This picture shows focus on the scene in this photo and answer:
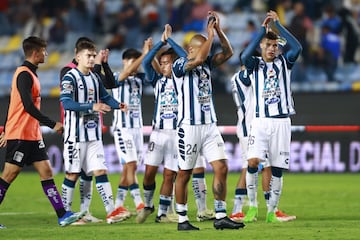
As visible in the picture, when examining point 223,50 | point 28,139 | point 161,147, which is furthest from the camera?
point 161,147

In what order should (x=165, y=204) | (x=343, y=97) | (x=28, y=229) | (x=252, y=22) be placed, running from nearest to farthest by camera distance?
(x=28, y=229), (x=165, y=204), (x=343, y=97), (x=252, y=22)

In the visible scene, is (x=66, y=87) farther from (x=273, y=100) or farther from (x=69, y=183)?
(x=273, y=100)

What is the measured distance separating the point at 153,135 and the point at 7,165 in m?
2.12

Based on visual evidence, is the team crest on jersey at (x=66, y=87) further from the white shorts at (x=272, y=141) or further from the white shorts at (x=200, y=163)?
the white shorts at (x=272, y=141)

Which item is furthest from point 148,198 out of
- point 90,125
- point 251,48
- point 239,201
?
point 251,48

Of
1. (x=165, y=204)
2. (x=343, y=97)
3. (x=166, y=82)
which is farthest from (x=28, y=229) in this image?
(x=343, y=97)

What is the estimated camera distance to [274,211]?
12.4m

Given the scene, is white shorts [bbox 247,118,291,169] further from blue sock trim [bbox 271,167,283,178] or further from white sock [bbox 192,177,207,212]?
white sock [bbox 192,177,207,212]

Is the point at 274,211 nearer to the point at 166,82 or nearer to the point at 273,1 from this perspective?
the point at 166,82

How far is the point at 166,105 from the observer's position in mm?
13141

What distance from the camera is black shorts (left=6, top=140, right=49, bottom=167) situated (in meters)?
12.0

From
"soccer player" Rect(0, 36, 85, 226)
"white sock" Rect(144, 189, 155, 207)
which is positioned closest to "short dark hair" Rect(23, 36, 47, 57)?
"soccer player" Rect(0, 36, 85, 226)

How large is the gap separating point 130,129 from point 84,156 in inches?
70.0

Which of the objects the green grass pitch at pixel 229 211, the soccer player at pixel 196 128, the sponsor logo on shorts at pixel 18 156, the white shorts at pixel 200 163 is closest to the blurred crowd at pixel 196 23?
the green grass pitch at pixel 229 211
